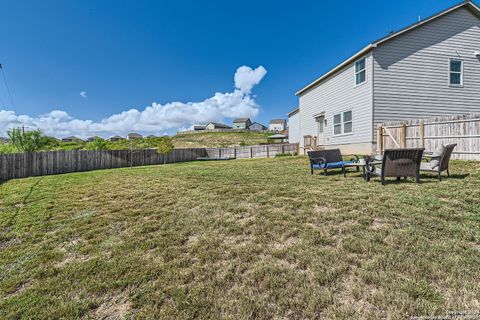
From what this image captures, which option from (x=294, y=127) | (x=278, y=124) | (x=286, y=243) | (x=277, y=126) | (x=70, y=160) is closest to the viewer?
(x=286, y=243)

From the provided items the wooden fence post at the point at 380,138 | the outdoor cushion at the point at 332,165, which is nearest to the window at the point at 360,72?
the wooden fence post at the point at 380,138

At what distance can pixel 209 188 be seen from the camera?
633cm

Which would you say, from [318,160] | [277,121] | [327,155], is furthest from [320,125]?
Result: [277,121]

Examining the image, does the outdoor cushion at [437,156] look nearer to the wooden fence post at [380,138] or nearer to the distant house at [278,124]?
the wooden fence post at [380,138]

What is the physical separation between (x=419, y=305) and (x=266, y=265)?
1.30 m

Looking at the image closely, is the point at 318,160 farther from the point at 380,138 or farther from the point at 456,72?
the point at 456,72

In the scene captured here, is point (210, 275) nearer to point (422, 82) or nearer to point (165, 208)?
point (165, 208)

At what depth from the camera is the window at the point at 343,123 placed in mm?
13252

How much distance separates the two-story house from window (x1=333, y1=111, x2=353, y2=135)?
0.45m

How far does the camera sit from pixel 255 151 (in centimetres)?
2616

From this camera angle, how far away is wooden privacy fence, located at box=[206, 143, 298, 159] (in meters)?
23.8

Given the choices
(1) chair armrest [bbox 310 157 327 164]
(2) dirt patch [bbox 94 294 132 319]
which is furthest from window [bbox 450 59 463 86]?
(2) dirt patch [bbox 94 294 132 319]

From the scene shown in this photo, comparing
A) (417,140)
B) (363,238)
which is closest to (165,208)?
(363,238)

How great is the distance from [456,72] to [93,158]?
2574 cm
